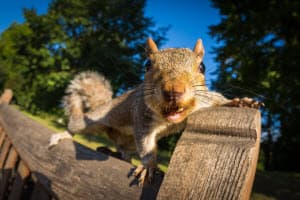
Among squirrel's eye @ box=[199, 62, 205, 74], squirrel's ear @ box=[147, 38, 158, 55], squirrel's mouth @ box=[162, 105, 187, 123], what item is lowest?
squirrel's mouth @ box=[162, 105, 187, 123]

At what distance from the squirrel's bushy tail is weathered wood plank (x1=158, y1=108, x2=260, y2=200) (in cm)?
208

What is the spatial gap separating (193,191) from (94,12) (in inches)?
468

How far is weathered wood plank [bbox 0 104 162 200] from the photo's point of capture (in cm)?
83

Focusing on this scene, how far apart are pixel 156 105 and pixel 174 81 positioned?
0.56 feet

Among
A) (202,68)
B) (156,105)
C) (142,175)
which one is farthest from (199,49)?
(142,175)

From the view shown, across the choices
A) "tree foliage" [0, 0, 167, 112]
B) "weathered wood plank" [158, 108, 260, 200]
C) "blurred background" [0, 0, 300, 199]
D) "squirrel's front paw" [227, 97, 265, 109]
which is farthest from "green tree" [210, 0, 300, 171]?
"tree foliage" [0, 0, 167, 112]

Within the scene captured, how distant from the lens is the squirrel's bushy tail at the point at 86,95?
2.63m

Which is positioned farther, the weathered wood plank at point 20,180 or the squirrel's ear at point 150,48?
the weathered wood plank at point 20,180

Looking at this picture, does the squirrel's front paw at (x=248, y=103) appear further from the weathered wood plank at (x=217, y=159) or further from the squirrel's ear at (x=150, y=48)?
the squirrel's ear at (x=150, y=48)

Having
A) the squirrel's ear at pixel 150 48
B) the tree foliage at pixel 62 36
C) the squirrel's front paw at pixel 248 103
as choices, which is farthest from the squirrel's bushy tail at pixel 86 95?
the tree foliage at pixel 62 36

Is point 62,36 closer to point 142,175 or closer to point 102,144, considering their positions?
point 102,144

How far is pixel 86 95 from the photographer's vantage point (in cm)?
268

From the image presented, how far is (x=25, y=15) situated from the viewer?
49.4 ft

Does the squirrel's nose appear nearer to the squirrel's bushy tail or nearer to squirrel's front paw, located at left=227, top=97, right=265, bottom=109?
squirrel's front paw, located at left=227, top=97, right=265, bottom=109
